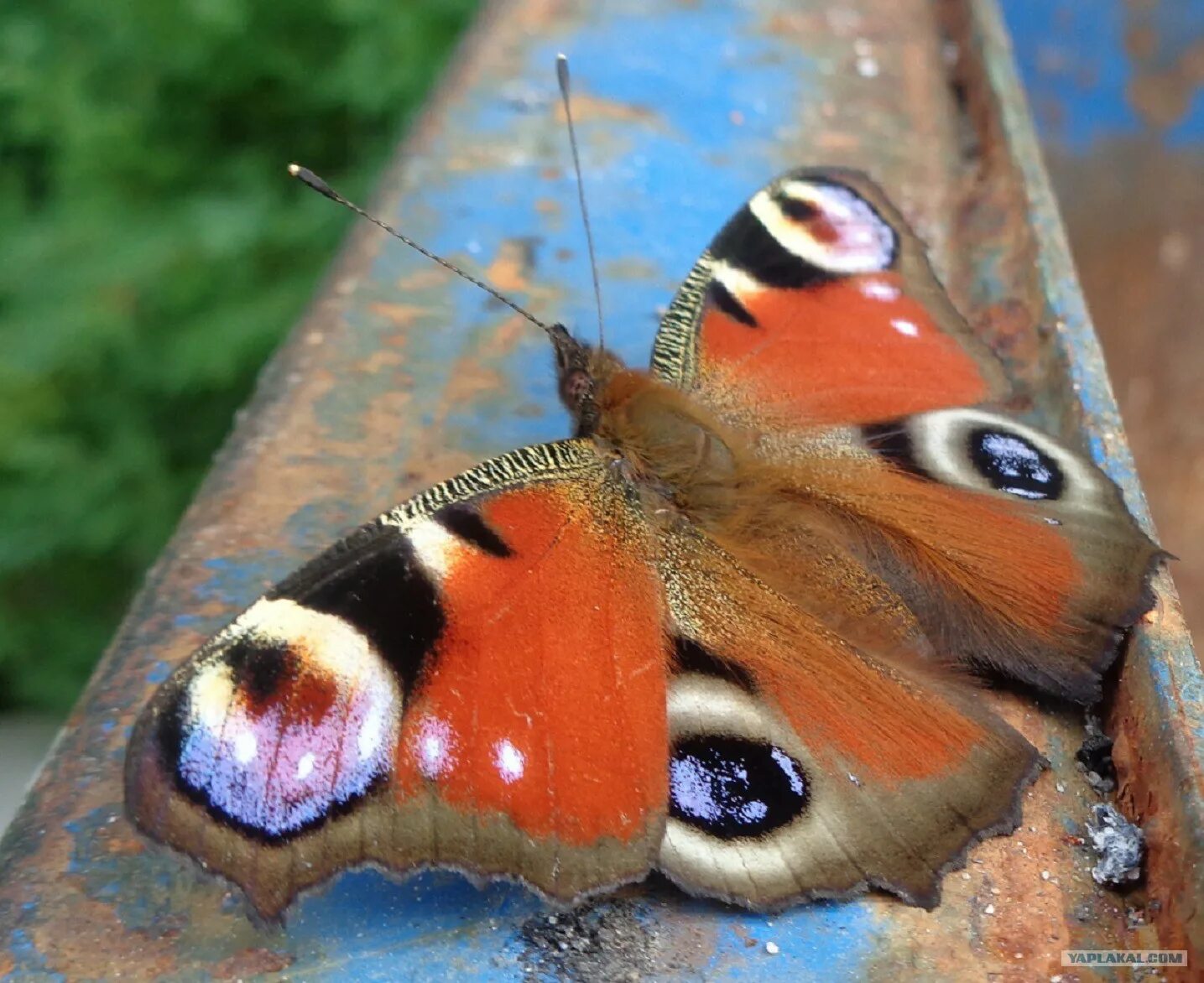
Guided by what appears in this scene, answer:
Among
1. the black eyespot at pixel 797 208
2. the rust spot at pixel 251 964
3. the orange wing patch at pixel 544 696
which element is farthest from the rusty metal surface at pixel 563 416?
the black eyespot at pixel 797 208

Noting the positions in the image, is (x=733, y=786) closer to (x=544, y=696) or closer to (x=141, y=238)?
(x=544, y=696)

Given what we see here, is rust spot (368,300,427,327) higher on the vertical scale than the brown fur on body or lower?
lower

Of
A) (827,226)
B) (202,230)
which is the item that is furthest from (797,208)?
(202,230)

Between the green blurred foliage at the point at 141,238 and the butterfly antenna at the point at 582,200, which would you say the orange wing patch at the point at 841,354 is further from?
the green blurred foliage at the point at 141,238

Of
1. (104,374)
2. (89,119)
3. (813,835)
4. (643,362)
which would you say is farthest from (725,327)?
(89,119)

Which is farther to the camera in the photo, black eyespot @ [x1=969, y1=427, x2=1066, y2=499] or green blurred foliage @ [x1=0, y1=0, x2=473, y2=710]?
green blurred foliage @ [x1=0, y1=0, x2=473, y2=710]

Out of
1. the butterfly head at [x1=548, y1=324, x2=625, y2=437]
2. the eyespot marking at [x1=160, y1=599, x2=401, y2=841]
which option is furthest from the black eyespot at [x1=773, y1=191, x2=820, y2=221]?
the eyespot marking at [x1=160, y1=599, x2=401, y2=841]

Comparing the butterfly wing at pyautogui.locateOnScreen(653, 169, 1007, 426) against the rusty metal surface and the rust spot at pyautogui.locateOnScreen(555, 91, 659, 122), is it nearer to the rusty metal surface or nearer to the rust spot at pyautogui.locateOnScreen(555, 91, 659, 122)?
the rusty metal surface
